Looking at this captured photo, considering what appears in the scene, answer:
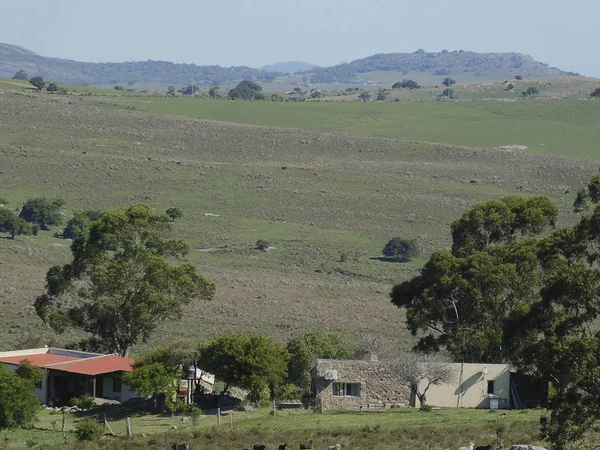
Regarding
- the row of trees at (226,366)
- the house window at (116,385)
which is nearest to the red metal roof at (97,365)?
the house window at (116,385)

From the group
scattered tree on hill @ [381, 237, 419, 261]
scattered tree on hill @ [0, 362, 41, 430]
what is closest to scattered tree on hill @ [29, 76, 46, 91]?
scattered tree on hill @ [381, 237, 419, 261]

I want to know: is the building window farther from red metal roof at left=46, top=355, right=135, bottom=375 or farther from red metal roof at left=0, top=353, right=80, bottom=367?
red metal roof at left=0, top=353, right=80, bottom=367

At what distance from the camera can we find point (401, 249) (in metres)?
90.4

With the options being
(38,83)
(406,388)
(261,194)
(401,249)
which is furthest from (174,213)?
(38,83)

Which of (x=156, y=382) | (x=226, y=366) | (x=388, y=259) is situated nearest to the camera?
(x=156, y=382)

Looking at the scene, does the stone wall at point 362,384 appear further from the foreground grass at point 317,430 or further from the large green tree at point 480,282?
the large green tree at point 480,282

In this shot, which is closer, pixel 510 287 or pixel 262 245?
pixel 510 287

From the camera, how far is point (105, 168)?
107625mm

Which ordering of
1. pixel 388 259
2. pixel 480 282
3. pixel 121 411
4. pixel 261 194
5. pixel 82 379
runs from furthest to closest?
1. pixel 261 194
2. pixel 388 259
3. pixel 480 282
4. pixel 82 379
5. pixel 121 411

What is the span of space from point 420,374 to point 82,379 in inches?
482

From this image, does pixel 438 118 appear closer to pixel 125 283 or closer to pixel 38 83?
pixel 38 83

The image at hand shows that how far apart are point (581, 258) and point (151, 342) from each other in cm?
2397

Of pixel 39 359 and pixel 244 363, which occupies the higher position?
pixel 244 363

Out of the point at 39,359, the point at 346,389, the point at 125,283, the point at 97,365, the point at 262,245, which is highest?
the point at 125,283
